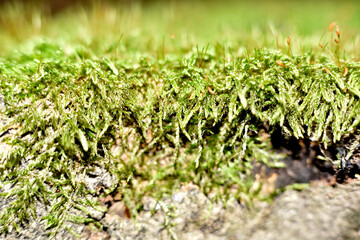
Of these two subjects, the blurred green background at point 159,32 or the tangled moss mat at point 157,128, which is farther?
the blurred green background at point 159,32

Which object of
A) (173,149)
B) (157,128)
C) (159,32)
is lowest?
(173,149)

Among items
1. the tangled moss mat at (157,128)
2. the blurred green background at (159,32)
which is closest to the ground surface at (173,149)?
the tangled moss mat at (157,128)

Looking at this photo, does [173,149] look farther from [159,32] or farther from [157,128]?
[159,32]

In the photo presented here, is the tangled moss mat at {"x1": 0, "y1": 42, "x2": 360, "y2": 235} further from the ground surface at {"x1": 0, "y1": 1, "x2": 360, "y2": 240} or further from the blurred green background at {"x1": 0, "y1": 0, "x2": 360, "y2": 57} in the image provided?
the blurred green background at {"x1": 0, "y1": 0, "x2": 360, "y2": 57}

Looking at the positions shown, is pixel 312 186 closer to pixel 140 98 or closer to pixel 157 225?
pixel 157 225

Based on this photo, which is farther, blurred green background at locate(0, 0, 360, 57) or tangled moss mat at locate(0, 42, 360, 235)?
blurred green background at locate(0, 0, 360, 57)

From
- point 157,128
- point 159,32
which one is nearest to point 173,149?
point 157,128

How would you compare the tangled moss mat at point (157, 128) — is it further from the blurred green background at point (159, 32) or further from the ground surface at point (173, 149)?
the blurred green background at point (159, 32)

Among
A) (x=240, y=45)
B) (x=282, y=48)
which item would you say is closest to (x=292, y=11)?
(x=240, y=45)

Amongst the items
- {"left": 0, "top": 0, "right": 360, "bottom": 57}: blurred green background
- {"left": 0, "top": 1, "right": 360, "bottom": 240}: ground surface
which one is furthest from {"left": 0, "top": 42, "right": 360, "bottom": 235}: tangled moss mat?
{"left": 0, "top": 0, "right": 360, "bottom": 57}: blurred green background
